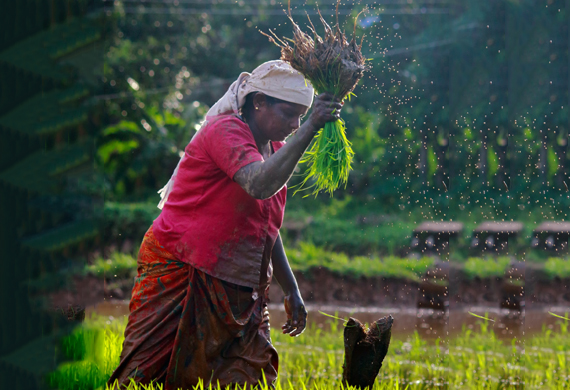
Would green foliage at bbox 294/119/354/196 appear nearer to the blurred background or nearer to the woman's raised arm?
the woman's raised arm

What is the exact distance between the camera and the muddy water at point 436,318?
4.31 metres

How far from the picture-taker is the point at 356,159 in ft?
34.8

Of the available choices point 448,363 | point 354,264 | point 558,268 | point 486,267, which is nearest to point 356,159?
point 354,264

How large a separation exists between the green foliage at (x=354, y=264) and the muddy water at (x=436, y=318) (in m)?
0.50

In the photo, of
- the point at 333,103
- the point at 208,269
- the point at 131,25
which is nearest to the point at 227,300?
the point at 208,269

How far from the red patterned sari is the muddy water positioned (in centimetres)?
146

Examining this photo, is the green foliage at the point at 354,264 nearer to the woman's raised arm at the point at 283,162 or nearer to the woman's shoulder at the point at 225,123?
the woman's shoulder at the point at 225,123

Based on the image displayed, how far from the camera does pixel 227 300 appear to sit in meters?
2.36

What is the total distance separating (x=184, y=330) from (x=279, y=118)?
1.03 metres

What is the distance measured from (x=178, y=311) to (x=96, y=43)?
173 centimetres

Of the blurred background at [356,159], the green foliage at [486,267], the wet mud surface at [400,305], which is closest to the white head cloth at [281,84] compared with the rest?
the blurred background at [356,159]

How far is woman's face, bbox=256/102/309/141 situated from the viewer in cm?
243

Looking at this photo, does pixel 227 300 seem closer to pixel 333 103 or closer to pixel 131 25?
pixel 333 103

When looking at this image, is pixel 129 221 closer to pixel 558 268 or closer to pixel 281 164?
pixel 558 268
